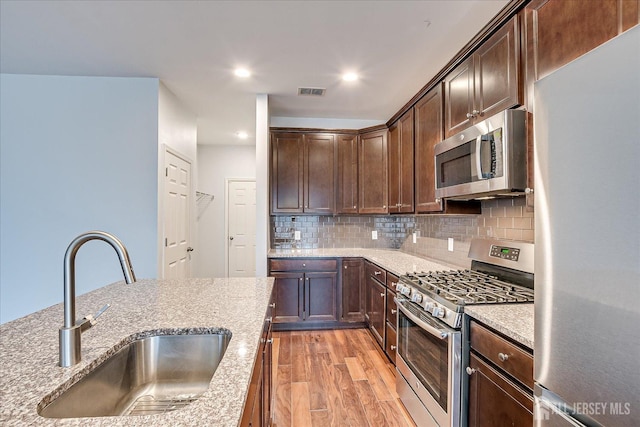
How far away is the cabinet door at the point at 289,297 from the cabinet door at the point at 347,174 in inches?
40.8

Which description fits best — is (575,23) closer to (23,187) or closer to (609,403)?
(609,403)

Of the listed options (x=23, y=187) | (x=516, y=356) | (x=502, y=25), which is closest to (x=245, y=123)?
(x=23, y=187)

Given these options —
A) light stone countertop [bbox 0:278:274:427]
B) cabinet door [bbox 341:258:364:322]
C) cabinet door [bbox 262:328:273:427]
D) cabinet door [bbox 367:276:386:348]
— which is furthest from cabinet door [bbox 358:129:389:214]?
cabinet door [bbox 262:328:273:427]

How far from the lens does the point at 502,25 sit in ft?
5.66

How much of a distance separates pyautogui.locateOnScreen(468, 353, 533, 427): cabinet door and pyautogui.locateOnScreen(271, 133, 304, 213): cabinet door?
2696 millimetres

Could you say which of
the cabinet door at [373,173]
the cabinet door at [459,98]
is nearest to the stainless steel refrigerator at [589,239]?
the cabinet door at [459,98]

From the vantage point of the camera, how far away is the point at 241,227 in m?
5.70

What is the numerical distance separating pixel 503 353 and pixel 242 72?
2.82 meters

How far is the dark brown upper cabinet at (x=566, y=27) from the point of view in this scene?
1079mm

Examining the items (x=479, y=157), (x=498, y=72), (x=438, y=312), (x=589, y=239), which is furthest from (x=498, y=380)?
(x=498, y=72)

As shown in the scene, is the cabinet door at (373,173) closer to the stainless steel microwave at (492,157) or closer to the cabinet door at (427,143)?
the cabinet door at (427,143)

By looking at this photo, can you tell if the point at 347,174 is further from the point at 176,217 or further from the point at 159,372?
the point at 159,372

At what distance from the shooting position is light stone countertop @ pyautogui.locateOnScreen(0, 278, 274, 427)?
644 mm

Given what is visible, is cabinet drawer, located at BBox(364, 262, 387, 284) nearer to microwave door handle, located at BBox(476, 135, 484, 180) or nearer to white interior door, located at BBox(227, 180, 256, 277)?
microwave door handle, located at BBox(476, 135, 484, 180)
